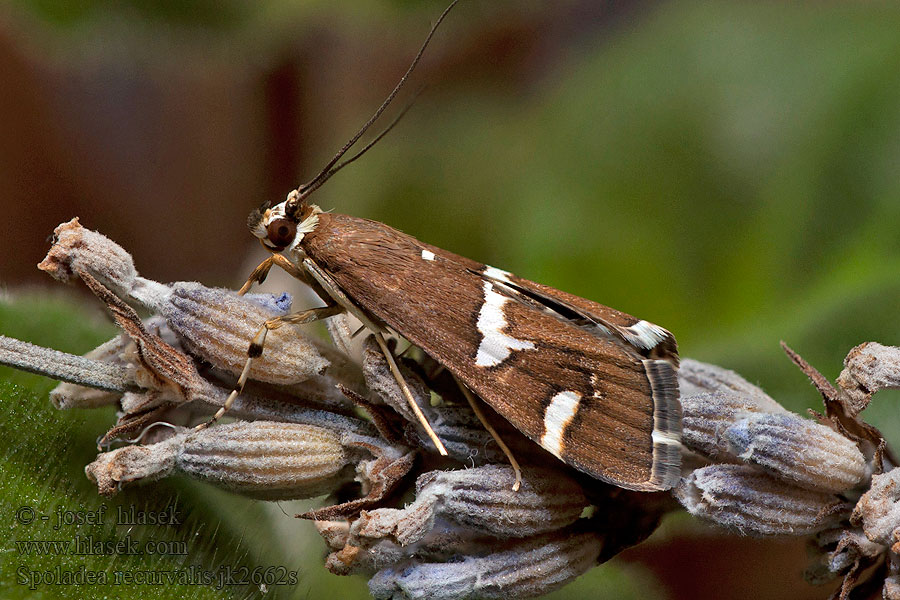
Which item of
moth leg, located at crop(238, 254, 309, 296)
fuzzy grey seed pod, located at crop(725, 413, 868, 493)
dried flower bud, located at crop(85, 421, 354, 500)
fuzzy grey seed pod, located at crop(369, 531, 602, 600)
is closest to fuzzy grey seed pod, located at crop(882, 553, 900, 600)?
fuzzy grey seed pod, located at crop(725, 413, 868, 493)

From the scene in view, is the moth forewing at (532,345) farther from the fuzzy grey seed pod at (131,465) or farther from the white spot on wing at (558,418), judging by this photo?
the fuzzy grey seed pod at (131,465)

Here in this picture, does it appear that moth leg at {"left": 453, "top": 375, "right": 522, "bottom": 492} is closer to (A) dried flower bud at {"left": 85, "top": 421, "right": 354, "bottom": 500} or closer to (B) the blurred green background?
(A) dried flower bud at {"left": 85, "top": 421, "right": 354, "bottom": 500}

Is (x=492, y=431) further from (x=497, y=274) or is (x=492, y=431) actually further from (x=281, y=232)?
(x=281, y=232)

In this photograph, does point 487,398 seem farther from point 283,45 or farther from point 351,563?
point 283,45

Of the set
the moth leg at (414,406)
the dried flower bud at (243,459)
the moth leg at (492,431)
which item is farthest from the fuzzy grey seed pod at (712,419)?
the dried flower bud at (243,459)

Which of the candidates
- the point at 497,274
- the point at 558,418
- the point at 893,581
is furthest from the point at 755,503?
the point at 497,274

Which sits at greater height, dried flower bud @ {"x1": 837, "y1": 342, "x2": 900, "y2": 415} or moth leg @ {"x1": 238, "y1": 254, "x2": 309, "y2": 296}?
dried flower bud @ {"x1": 837, "y1": 342, "x2": 900, "y2": 415}
